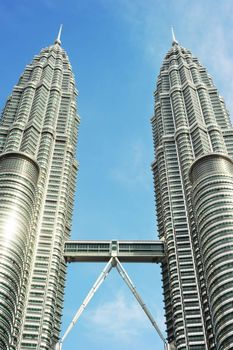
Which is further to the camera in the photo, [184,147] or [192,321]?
[184,147]

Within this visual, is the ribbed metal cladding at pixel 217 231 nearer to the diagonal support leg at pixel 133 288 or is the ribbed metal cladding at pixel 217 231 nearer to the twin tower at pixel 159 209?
the twin tower at pixel 159 209

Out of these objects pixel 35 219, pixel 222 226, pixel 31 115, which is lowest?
pixel 222 226

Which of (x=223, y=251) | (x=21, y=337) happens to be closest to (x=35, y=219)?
(x=21, y=337)

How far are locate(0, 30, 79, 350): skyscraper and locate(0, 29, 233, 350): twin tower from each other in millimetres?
256

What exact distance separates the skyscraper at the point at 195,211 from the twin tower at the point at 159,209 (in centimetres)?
25

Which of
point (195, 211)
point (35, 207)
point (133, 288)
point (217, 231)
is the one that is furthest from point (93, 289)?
point (217, 231)

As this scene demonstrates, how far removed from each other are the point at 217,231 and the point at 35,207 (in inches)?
1988

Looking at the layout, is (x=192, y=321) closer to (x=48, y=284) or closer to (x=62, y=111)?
(x=48, y=284)

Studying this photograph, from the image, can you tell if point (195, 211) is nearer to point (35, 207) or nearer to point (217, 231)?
point (217, 231)

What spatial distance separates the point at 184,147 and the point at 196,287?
51.0 m

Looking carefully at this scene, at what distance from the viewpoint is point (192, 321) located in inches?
4373

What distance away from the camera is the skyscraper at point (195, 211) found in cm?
10600

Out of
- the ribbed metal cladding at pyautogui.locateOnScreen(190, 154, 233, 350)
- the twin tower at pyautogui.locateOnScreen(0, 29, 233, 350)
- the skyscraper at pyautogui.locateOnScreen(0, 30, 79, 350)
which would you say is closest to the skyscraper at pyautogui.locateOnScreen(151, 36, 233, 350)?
the ribbed metal cladding at pyautogui.locateOnScreen(190, 154, 233, 350)

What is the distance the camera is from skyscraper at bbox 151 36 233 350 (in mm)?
106000
